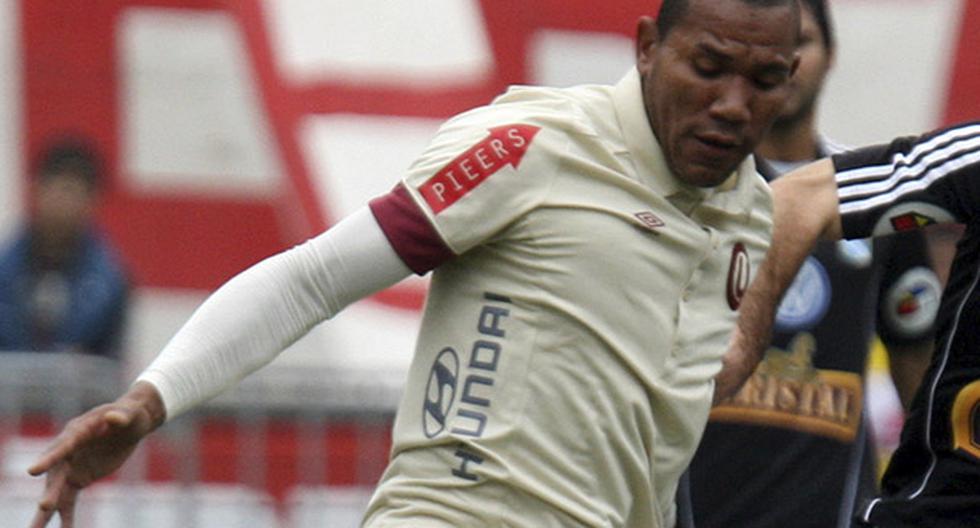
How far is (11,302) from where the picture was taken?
317 inches

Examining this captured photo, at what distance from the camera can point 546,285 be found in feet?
12.6

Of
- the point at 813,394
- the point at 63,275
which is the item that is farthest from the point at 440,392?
the point at 63,275

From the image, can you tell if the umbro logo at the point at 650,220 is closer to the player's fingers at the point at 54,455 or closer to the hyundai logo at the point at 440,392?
the hyundai logo at the point at 440,392

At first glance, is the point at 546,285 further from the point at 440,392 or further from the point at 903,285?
the point at 903,285

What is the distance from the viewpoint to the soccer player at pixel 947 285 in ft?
14.2

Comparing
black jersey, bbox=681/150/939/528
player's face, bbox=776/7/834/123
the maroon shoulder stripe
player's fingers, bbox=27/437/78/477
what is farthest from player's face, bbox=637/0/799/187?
player's face, bbox=776/7/834/123

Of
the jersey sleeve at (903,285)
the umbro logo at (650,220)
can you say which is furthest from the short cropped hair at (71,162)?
the umbro logo at (650,220)

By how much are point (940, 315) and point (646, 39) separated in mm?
828

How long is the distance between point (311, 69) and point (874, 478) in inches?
152

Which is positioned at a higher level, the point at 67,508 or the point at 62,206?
the point at 67,508

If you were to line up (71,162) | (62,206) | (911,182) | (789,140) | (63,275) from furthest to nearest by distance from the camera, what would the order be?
(71,162), (62,206), (63,275), (789,140), (911,182)

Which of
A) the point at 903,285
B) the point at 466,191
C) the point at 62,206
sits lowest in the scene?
the point at 62,206

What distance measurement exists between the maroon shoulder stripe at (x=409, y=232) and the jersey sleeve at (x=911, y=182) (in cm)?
97

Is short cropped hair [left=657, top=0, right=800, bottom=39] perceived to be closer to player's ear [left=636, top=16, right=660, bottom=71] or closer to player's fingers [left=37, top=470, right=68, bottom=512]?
player's ear [left=636, top=16, right=660, bottom=71]
